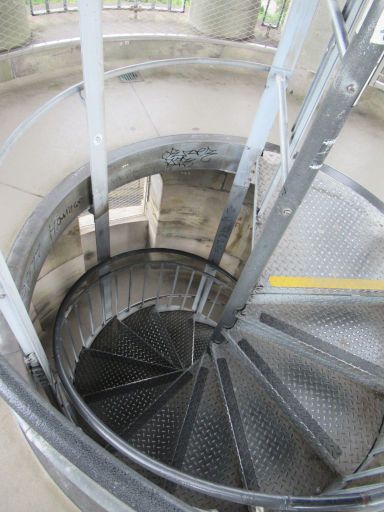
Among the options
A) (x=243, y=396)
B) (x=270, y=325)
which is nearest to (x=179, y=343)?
(x=243, y=396)

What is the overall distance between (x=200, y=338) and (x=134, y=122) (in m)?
2.66

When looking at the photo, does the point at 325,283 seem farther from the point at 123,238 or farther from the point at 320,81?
the point at 123,238

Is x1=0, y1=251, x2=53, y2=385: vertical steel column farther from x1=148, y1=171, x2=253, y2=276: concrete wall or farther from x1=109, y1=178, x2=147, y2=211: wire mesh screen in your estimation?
x1=109, y1=178, x2=147, y2=211: wire mesh screen

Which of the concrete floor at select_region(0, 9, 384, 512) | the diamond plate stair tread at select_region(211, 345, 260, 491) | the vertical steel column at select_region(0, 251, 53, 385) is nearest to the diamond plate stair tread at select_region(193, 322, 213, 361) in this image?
the diamond plate stair tread at select_region(211, 345, 260, 491)

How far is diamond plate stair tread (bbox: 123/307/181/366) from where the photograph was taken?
4.05m

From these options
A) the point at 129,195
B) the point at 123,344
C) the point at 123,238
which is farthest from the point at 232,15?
the point at 123,344

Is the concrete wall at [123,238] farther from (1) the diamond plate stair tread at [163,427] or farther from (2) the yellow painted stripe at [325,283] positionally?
(2) the yellow painted stripe at [325,283]

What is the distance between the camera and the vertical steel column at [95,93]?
148 cm

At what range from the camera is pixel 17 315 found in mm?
1373

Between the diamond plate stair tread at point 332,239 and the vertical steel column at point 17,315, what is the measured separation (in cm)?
123

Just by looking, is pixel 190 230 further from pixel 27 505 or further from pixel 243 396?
pixel 27 505

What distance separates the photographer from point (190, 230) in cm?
484

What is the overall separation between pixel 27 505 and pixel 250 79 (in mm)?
3629

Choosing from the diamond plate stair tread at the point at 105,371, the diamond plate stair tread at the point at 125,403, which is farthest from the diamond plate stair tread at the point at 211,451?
the diamond plate stair tread at the point at 105,371
